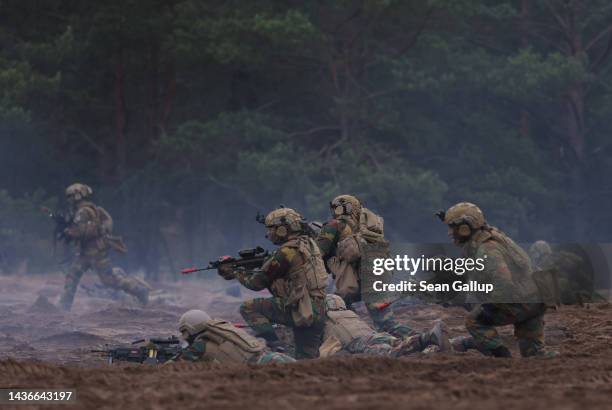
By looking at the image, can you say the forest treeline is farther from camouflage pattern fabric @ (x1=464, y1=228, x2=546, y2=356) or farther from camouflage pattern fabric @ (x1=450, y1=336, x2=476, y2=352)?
camouflage pattern fabric @ (x1=464, y1=228, x2=546, y2=356)

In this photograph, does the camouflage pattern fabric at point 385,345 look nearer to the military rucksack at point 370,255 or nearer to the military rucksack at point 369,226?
the military rucksack at point 370,255

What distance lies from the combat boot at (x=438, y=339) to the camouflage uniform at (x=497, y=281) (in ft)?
1.69

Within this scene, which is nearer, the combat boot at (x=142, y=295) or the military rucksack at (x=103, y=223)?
the military rucksack at (x=103, y=223)

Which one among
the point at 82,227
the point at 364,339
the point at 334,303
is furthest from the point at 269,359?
the point at 82,227

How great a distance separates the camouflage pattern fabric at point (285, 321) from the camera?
11016 millimetres

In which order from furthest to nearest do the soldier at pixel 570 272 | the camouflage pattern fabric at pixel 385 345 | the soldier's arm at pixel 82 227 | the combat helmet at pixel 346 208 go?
1. the soldier's arm at pixel 82 227
2. the soldier at pixel 570 272
3. the combat helmet at pixel 346 208
4. the camouflage pattern fabric at pixel 385 345

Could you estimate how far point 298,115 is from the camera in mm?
30469

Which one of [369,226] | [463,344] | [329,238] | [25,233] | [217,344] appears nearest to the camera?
[217,344]

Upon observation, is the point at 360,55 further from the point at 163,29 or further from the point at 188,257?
the point at 188,257

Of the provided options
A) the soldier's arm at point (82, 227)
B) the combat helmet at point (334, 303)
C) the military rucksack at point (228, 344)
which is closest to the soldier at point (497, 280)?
the combat helmet at point (334, 303)

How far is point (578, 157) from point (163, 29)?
11.0 meters

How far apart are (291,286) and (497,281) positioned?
2.23 metres

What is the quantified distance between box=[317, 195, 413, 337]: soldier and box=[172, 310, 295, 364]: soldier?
2654 millimetres

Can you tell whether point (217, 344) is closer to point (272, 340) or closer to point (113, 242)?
point (272, 340)
